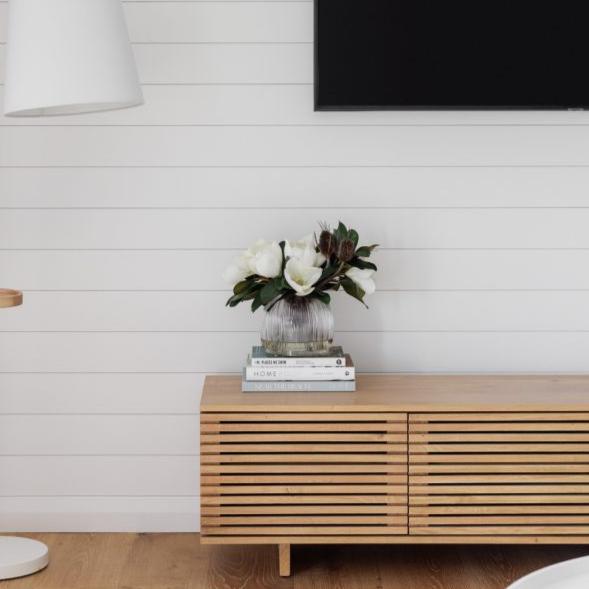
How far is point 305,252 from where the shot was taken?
8.67 feet

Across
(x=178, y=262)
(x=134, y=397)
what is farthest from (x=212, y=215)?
(x=134, y=397)

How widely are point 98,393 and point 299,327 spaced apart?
2.36 feet

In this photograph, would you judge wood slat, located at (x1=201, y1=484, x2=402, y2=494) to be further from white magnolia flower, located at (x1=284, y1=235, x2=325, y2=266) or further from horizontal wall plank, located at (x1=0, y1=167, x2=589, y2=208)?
horizontal wall plank, located at (x1=0, y1=167, x2=589, y2=208)

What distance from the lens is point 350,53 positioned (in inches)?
112

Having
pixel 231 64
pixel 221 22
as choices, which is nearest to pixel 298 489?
pixel 231 64

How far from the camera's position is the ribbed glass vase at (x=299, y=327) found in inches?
107

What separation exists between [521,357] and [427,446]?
59 cm

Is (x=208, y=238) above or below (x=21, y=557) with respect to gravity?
above

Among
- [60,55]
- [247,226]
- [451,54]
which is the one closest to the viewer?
[60,55]

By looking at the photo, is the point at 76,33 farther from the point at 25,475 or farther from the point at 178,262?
the point at 25,475

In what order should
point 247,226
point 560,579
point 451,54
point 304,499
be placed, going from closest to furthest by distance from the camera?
point 560,579 → point 304,499 → point 451,54 → point 247,226

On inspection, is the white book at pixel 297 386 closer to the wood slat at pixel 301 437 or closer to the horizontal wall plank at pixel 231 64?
the wood slat at pixel 301 437

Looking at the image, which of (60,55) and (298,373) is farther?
(298,373)

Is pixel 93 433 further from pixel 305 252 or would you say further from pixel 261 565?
pixel 305 252
